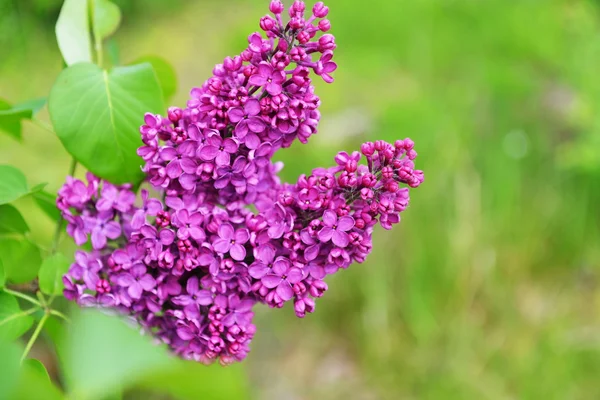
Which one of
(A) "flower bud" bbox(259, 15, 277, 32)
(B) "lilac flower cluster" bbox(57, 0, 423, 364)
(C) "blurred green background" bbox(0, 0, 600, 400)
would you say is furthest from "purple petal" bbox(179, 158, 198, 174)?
(C) "blurred green background" bbox(0, 0, 600, 400)

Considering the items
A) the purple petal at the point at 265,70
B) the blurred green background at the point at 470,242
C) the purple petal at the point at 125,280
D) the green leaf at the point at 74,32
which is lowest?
the purple petal at the point at 125,280

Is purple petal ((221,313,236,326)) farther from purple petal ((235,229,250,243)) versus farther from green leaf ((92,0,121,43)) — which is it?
green leaf ((92,0,121,43))

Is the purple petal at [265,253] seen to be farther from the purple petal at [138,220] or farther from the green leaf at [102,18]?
the green leaf at [102,18]

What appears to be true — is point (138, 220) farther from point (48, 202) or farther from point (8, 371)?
point (8, 371)

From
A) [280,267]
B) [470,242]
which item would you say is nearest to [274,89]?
[280,267]

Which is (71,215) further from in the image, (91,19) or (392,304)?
(392,304)

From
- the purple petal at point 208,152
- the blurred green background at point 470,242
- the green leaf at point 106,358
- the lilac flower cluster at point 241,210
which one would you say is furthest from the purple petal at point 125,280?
the blurred green background at point 470,242

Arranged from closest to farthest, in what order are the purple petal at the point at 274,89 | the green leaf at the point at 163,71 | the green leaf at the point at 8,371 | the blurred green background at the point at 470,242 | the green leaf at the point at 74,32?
the green leaf at the point at 8,371 < the purple petal at the point at 274,89 < the green leaf at the point at 74,32 < the green leaf at the point at 163,71 < the blurred green background at the point at 470,242
